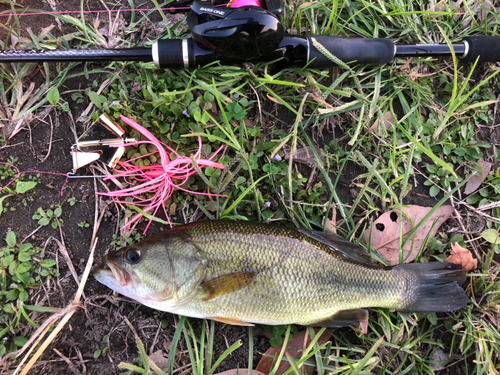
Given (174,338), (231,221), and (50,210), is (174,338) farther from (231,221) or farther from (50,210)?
(50,210)

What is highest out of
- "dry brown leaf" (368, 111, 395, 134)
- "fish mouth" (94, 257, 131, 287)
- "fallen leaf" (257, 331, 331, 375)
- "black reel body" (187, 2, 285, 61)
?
"black reel body" (187, 2, 285, 61)

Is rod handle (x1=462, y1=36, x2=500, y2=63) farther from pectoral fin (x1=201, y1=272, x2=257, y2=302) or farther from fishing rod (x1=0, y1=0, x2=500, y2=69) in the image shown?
pectoral fin (x1=201, y1=272, x2=257, y2=302)

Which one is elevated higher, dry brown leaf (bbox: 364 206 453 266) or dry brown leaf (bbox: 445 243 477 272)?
dry brown leaf (bbox: 364 206 453 266)

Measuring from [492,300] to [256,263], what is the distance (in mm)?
2264

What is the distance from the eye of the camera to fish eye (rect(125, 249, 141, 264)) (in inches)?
94.5

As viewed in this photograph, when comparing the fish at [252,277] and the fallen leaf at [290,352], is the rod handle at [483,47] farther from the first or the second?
the fallen leaf at [290,352]

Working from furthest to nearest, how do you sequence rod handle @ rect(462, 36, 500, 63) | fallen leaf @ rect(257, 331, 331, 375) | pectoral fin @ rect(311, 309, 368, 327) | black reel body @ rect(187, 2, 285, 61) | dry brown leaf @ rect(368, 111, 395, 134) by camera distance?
dry brown leaf @ rect(368, 111, 395, 134) < rod handle @ rect(462, 36, 500, 63) < fallen leaf @ rect(257, 331, 331, 375) < pectoral fin @ rect(311, 309, 368, 327) < black reel body @ rect(187, 2, 285, 61)

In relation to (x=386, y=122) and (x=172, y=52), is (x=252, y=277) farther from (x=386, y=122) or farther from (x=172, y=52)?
(x=386, y=122)

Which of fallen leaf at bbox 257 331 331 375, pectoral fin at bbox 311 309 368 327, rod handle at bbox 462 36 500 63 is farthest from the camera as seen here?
rod handle at bbox 462 36 500 63

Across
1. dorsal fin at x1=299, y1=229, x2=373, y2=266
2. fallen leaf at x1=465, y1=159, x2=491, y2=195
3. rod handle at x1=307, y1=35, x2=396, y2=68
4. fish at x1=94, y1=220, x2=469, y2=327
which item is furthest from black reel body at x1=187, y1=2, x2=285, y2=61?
fallen leaf at x1=465, y1=159, x2=491, y2=195

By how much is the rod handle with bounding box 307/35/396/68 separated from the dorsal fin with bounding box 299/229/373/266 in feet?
4.94

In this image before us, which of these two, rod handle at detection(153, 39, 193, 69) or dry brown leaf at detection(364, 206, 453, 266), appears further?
dry brown leaf at detection(364, 206, 453, 266)

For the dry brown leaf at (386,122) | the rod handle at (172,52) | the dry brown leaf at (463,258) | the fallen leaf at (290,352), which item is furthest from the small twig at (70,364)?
the dry brown leaf at (463,258)

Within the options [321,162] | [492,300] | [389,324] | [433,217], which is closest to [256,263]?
[321,162]
